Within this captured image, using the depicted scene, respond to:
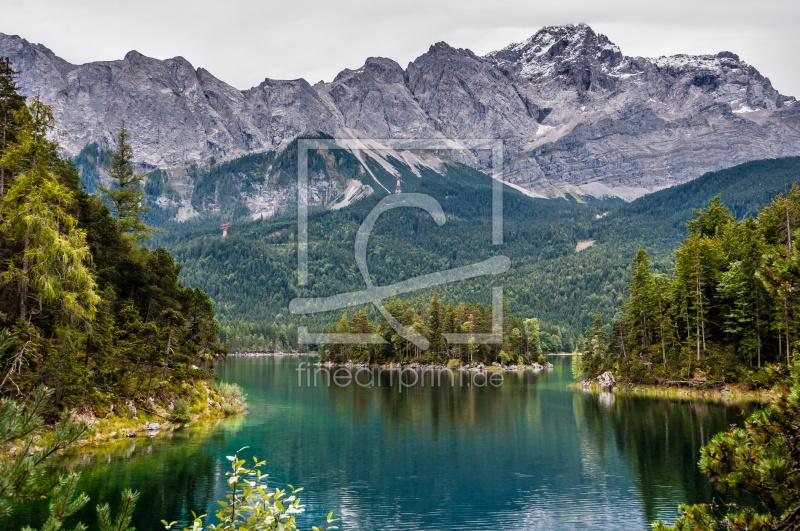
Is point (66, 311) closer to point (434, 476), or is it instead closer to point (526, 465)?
point (434, 476)

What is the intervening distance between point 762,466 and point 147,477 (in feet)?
104

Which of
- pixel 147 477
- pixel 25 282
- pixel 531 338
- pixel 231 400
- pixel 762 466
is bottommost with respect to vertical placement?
pixel 147 477

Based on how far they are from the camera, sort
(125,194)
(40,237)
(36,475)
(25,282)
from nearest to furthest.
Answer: (36,475), (40,237), (25,282), (125,194)

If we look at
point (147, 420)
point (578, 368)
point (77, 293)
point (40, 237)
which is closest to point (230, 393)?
point (147, 420)

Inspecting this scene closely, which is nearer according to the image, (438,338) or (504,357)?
(504,357)

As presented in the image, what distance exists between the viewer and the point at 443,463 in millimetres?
38781

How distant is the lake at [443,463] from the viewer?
92.2 ft

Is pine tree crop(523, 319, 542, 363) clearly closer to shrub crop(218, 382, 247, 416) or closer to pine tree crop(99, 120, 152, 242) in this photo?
shrub crop(218, 382, 247, 416)

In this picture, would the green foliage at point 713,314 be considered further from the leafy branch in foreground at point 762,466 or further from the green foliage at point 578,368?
the leafy branch in foreground at point 762,466

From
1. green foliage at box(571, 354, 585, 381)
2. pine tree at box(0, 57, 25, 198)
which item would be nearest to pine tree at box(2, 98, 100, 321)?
pine tree at box(0, 57, 25, 198)

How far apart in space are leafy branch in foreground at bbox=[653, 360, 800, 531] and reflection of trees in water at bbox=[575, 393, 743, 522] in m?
20.3

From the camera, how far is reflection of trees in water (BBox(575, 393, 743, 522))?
30.9m

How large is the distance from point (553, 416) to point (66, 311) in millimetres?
43461

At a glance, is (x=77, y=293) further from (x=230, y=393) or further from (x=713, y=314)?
(x=713, y=314)
